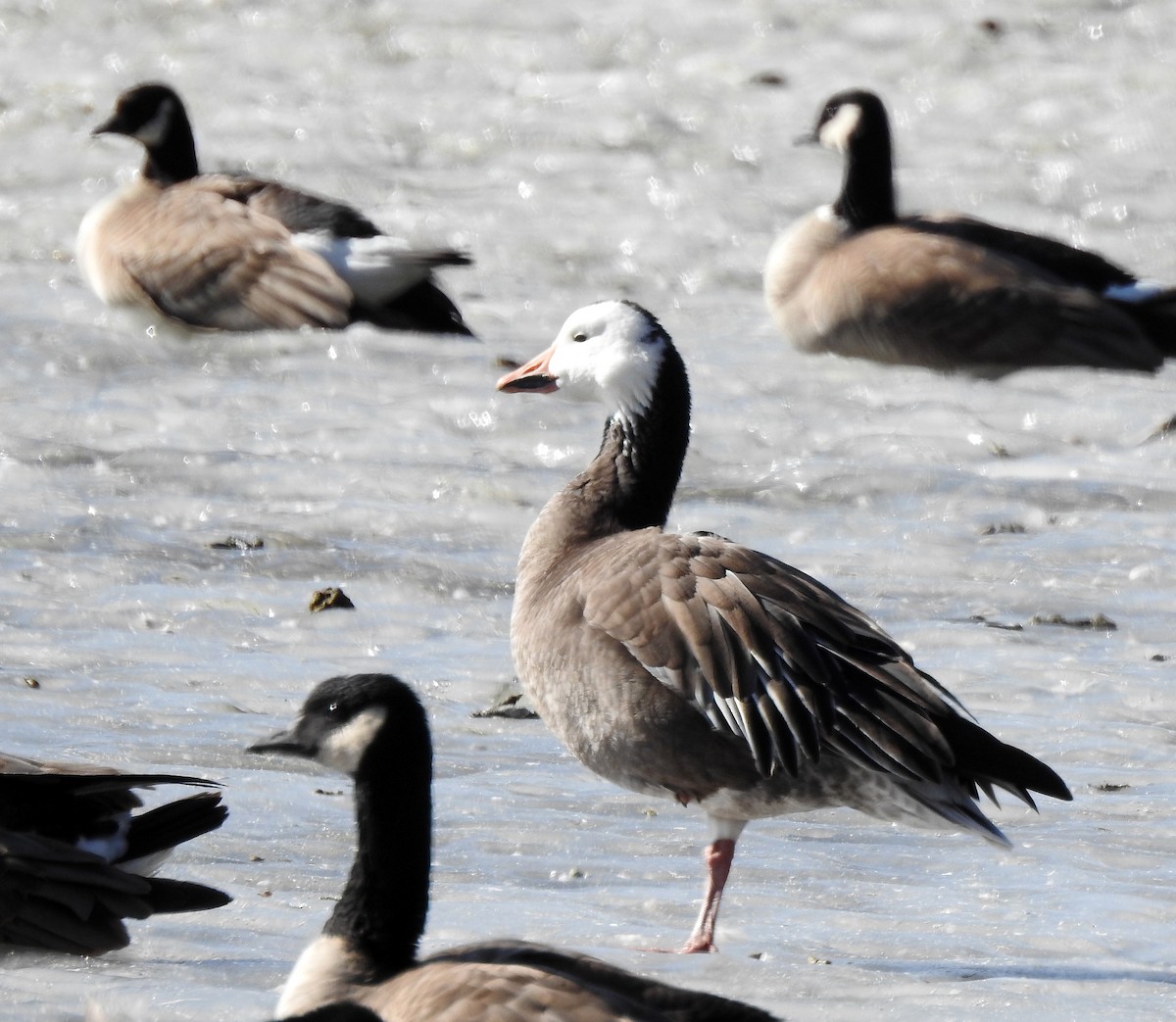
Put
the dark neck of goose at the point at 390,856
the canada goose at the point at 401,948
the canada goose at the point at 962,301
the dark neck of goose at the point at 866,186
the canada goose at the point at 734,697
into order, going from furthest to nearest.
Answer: the dark neck of goose at the point at 866,186, the canada goose at the point at 962,301, the canada goose at the point at 734,697, the dark neck of goose at the point at 390,856, the canada goose at the point at 401,948

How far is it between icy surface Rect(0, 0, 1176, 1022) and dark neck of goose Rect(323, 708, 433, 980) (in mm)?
379

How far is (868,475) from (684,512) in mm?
1001

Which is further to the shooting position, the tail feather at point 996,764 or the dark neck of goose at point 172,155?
the dark neck of goose at point 172,155

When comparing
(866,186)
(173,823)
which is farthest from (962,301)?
(173,823)

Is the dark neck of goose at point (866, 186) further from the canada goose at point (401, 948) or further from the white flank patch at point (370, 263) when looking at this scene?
the canada goose at point (401, 948)

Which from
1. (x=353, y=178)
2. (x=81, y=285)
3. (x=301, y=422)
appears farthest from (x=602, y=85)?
(x=301, y=422)

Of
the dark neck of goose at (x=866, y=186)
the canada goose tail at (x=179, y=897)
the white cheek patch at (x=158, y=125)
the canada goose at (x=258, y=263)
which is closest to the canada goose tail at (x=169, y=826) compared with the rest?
the canada goose tail at (x=179, y=897)

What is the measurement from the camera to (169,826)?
530 cm

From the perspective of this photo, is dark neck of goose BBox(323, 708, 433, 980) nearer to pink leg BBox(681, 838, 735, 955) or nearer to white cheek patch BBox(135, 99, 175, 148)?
pink leg BBox(681, 838, 735, 955)

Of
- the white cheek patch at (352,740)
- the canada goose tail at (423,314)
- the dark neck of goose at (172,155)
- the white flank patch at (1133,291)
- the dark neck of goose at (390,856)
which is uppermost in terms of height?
the white cheek patch at (352,740)

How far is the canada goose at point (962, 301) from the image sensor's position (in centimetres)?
1240

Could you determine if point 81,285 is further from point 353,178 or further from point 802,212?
point 802,212

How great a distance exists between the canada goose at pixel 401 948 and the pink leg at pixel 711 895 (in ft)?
3.19

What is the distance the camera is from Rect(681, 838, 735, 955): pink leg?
17.9 ft
